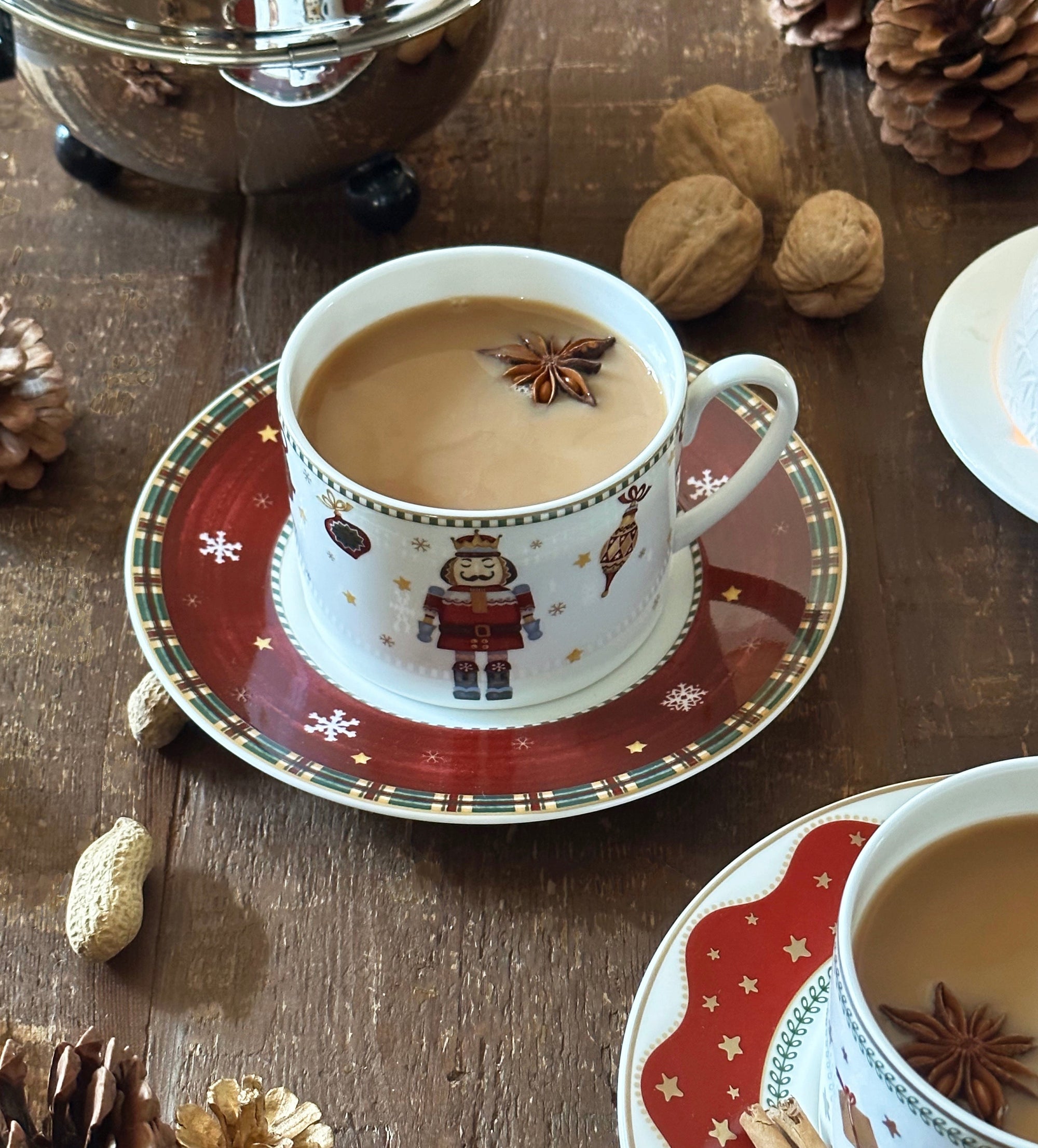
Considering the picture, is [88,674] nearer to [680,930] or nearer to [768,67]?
[680,930]

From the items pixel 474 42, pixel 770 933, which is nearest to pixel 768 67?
pixel 474 42

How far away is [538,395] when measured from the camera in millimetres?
738

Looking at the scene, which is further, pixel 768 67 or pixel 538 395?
pixel 768 67

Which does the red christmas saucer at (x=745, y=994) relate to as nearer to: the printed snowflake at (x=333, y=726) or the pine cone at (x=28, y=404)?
the printed snowflake at (x=333, y=726)

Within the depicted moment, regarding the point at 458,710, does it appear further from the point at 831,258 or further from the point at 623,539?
the point at 831,258

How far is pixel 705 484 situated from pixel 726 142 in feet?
1.07

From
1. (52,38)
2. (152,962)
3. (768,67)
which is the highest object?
(52,38)

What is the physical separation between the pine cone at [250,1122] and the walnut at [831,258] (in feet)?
2.13

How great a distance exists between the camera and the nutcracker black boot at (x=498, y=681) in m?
0.71

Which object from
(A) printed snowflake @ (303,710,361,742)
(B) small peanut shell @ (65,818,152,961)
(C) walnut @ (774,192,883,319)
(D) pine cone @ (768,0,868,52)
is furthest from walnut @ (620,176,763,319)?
(B) small peanut shell @ (65,818,152,961)

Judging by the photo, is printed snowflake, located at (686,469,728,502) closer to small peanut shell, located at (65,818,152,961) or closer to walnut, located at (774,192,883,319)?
walnut, located at (774,192,883,319)

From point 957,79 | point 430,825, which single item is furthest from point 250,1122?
point 957,79

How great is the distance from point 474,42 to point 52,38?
272mm

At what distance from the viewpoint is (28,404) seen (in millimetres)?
873
